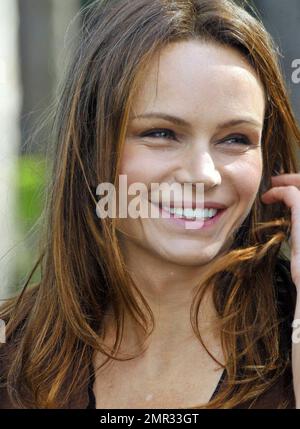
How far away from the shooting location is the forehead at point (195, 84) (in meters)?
2.19

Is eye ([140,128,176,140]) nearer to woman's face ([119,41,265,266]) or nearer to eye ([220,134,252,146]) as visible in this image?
woman's face ([119,41,265,266])

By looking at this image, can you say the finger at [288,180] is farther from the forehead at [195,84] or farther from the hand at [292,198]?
the forehead at [195,84]

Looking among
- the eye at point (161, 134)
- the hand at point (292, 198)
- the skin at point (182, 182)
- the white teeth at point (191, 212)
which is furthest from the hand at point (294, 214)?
the eye at point (161, 134)

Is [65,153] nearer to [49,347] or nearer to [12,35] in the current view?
[49,347]

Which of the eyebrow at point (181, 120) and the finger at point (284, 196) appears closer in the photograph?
the eyebrow at point (181, 120)

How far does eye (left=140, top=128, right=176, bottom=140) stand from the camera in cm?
222

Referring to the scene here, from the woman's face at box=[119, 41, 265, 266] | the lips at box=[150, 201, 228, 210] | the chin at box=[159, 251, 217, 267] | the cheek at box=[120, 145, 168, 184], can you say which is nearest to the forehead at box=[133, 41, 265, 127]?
the woman's face at box=[119, 41, 265, 266]

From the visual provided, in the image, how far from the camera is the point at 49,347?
7.85ft

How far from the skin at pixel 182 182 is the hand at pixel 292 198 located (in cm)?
11

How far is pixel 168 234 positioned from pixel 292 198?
14.6 inches

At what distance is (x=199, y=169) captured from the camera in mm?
2188

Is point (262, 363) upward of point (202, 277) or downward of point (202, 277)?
downward
